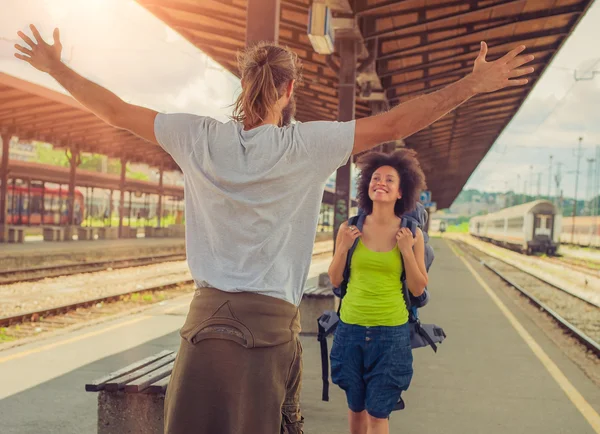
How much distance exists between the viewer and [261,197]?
6.82ft

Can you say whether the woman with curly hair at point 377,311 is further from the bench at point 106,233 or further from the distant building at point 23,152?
the distant building at point 23,152

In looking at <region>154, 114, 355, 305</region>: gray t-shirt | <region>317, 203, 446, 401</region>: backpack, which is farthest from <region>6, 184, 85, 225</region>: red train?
<region>154, 114, 355, 305</region>: gray t-shirt

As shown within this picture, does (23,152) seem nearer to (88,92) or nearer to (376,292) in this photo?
(376,292)

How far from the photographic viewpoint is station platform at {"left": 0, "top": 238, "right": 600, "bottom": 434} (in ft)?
16.8

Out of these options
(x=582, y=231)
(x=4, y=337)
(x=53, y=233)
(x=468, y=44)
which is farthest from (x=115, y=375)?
(x=582, y=231)

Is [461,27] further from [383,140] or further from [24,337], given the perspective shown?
[383,140]

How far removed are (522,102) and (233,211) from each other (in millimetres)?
20510

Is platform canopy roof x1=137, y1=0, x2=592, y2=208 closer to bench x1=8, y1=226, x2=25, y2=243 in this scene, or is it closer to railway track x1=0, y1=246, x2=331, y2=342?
railway track x1=0, y1=246, x2=331, y2=342

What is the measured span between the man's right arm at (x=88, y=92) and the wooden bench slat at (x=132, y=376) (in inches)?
72.9

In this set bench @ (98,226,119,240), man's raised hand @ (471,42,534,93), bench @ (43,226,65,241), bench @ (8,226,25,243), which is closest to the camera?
man's raised hand @ (471,42,534,93)

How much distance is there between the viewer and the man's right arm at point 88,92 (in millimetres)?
2209

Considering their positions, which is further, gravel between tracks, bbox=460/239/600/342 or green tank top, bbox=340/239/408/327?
gravel between tracks, bbox=460/239/600/342

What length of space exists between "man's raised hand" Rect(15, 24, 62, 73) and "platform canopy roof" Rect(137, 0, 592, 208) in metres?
9.01

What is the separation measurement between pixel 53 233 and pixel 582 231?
2018 inches
